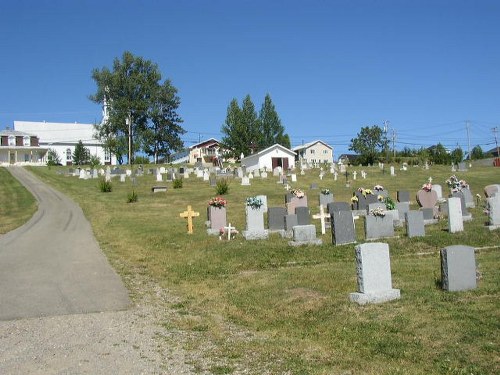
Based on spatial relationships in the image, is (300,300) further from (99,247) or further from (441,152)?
(441,152)

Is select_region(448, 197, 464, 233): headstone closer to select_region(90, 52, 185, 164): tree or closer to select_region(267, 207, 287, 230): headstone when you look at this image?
select_region(267, 207, 287, 230): headstone

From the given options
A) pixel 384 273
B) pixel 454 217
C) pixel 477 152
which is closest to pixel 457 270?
pixel 384 273

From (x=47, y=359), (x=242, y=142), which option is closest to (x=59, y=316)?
(x=47, y=359)

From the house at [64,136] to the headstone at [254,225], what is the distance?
7290cm

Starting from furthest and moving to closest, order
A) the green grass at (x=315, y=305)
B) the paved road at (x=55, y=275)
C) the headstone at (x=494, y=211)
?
the headstone at (x=494, y=211)
the paved road at (x=55, y=275)
the green grass at (x=315, y=305)

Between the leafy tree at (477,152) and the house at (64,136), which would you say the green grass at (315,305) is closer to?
the house at (64,136)

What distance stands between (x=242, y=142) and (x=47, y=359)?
7866 cm

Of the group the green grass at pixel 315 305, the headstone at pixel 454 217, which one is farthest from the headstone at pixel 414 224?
the headstone at pixel 454 217

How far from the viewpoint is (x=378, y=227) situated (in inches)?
613

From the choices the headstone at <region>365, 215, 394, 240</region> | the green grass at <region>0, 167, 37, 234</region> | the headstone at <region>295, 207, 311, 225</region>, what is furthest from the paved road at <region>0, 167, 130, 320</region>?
the headstone at <region>365, 215, 394, 240</region>

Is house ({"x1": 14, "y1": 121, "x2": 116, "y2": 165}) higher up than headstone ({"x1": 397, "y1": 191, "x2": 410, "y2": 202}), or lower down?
higher up

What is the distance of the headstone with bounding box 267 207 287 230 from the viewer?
1805cm

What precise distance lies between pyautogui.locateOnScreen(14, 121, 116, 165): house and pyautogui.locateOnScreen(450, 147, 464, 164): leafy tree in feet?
165

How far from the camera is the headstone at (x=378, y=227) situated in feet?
50.7
